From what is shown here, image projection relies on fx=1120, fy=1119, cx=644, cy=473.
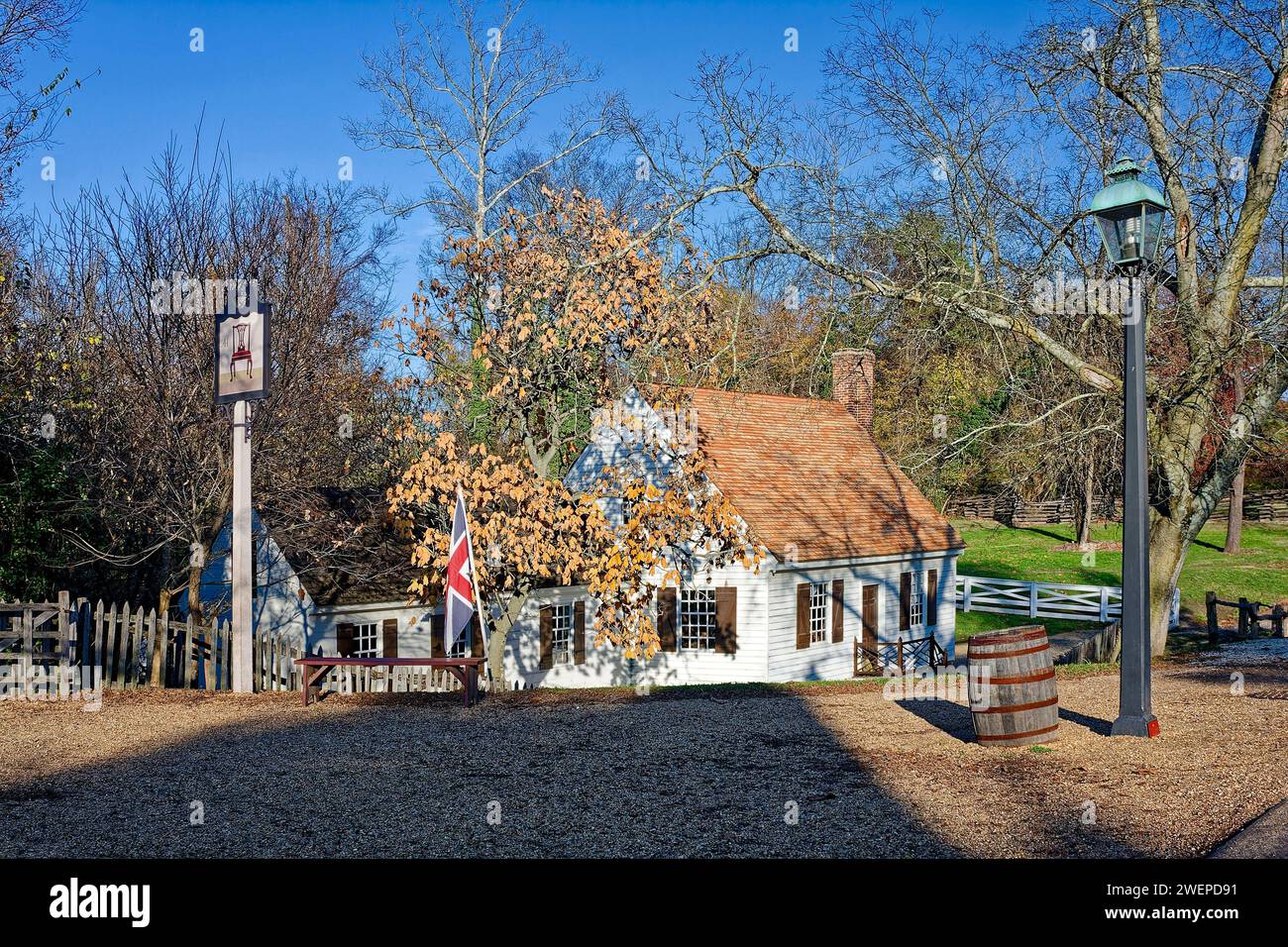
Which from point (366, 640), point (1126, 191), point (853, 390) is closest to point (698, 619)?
point (366, 640)

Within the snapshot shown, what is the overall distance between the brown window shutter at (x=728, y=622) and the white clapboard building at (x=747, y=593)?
0.09 ft

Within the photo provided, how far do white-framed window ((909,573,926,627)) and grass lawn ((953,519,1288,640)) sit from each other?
17.0ft

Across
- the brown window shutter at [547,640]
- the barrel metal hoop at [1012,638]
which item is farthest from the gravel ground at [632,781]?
the brown window shutter at [547,640]

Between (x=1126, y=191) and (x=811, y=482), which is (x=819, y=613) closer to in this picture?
(x=811, y=482)

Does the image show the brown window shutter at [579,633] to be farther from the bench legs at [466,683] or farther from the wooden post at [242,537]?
the bench legs at [466,683]

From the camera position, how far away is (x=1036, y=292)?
620 inches

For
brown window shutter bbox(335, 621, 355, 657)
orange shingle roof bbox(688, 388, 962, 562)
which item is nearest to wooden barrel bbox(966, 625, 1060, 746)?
orange shingle roof bbox(688, 388, 962, 562)

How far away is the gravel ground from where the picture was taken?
7.31m

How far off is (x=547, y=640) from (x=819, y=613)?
6002mm

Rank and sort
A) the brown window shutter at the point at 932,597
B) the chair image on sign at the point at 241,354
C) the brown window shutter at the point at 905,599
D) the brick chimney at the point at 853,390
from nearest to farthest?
the chair image on sign at the point at 241,354
the brown window shutter at the point at 905,599
the brown window shutter at the point at 932,597
the brick chimney at the point at 853,390

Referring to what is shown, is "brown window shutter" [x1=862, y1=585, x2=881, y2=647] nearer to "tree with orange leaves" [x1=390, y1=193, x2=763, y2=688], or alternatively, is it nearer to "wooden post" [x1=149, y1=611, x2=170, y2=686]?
"tree with orange leaves" [x1=390, y1=193, x2=763, y2=688]

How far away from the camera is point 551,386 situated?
18.3 m

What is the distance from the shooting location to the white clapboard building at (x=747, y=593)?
2266 centimetres

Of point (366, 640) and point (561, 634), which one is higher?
point (366, 640)
